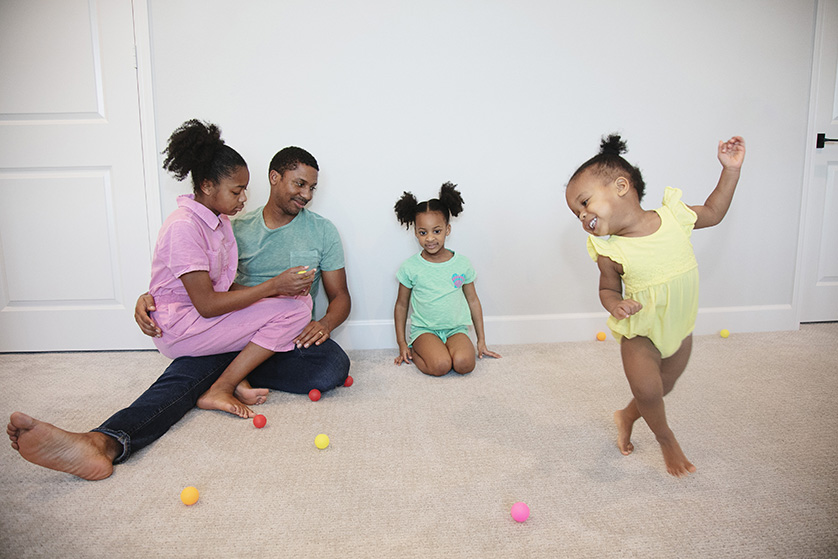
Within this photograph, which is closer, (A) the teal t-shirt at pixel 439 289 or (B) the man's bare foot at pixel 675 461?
(B) the man's bare foot at pixel 675 461

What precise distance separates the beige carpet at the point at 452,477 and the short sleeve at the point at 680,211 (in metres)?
0.62

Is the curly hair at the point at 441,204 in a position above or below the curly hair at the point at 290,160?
below

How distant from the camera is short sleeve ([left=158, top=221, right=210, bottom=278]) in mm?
1647

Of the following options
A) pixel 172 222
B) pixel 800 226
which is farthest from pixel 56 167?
pixel 800 226

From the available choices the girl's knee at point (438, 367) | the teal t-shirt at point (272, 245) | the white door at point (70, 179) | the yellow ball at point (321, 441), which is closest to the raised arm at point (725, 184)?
the girl's knee at point (438, 367)

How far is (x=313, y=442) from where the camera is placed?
1.52m

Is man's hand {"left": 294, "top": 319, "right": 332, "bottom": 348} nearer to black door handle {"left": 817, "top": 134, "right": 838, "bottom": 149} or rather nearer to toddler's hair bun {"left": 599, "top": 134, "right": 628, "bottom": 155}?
toddler's hair bun {"left": 599, "top": 134, "right": 628, "bottom": 155}

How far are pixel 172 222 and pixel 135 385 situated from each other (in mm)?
708

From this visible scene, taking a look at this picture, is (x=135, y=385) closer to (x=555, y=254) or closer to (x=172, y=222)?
(x=172, y=222)

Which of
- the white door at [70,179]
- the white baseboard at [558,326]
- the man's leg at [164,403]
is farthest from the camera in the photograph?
the white baseboard at [558,326]

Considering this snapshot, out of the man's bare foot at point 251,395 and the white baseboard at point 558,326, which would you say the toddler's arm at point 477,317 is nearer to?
the white baseboard at point 558,326

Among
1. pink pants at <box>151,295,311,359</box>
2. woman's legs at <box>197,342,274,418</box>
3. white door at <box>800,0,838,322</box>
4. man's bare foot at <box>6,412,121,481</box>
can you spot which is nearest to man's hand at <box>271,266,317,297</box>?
pink pants at <box>151,295,311,359</box>

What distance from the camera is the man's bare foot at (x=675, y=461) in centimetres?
130

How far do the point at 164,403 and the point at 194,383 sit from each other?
6.0 inches
